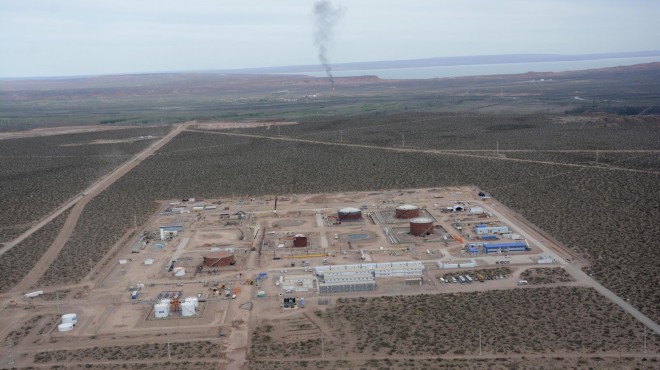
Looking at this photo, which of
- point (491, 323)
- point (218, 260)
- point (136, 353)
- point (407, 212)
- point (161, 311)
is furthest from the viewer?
point (407, 212)

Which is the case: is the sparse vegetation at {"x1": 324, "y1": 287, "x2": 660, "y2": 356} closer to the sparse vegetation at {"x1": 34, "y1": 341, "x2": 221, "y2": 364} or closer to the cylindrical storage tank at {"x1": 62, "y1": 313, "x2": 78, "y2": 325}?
the sparse vegetation at {"x1": 34, "y1": 341, "x2": 221, "y2": 364}

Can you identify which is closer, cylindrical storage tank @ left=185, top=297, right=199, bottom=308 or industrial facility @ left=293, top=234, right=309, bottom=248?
cylindrical storage tank @ left=185, top=297, right=199, bottom=308

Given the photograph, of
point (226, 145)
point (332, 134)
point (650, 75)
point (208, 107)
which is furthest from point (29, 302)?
point (650, 75)

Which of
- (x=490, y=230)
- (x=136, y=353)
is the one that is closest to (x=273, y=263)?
(x=136, y=353)

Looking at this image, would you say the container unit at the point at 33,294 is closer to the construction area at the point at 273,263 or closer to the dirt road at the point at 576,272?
the construction area at the point at 273,263

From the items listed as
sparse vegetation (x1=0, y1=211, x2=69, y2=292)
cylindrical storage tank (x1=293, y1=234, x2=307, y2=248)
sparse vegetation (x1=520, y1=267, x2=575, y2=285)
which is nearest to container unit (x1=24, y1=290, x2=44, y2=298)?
sparse vegetation (x1=0, y1=211, x2=69, y2=292)

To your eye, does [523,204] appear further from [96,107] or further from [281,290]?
[96,107]

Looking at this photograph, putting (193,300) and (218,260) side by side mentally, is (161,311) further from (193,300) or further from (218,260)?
(218,260)
